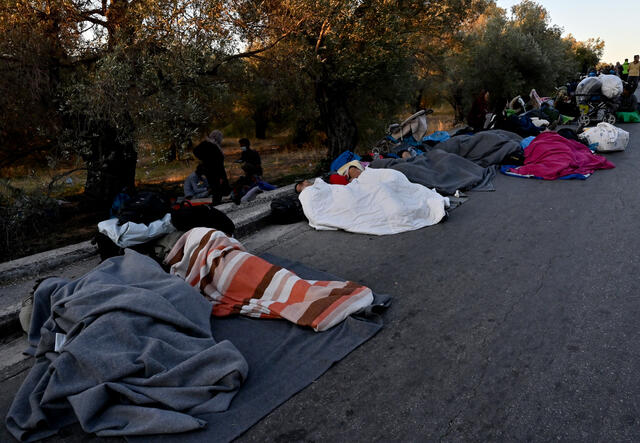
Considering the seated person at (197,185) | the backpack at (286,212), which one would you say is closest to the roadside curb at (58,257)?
the backpack at (286,212)

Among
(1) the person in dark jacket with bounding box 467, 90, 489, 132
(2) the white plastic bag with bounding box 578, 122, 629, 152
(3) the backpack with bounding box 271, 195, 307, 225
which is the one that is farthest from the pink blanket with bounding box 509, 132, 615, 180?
(3) the backpack with bounding box 271, 195, 307, 225

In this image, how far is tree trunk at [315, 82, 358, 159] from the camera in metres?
12.0

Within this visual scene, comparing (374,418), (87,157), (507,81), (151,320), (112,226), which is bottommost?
(374,418)

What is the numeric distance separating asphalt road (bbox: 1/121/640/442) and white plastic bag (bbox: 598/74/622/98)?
9.90 meters

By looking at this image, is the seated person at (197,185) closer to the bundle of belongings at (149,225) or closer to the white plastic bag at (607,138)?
the bundle of belongings at (149,225)

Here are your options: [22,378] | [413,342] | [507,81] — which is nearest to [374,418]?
[413,342]

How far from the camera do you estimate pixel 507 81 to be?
20.0 m

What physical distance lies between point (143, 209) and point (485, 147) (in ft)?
23.3

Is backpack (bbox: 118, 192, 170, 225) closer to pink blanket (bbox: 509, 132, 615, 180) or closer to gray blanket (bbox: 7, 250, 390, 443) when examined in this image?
gray blanket (bbox: 7, 250, 390, 443)

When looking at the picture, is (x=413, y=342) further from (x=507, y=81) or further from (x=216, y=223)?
(x=507, y=81)

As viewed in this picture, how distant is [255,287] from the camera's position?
3596 millimetres

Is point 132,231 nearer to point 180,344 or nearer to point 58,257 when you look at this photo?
point 58,257

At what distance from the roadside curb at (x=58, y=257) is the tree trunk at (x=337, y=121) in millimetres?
5394

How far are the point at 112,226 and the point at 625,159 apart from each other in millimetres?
9388
